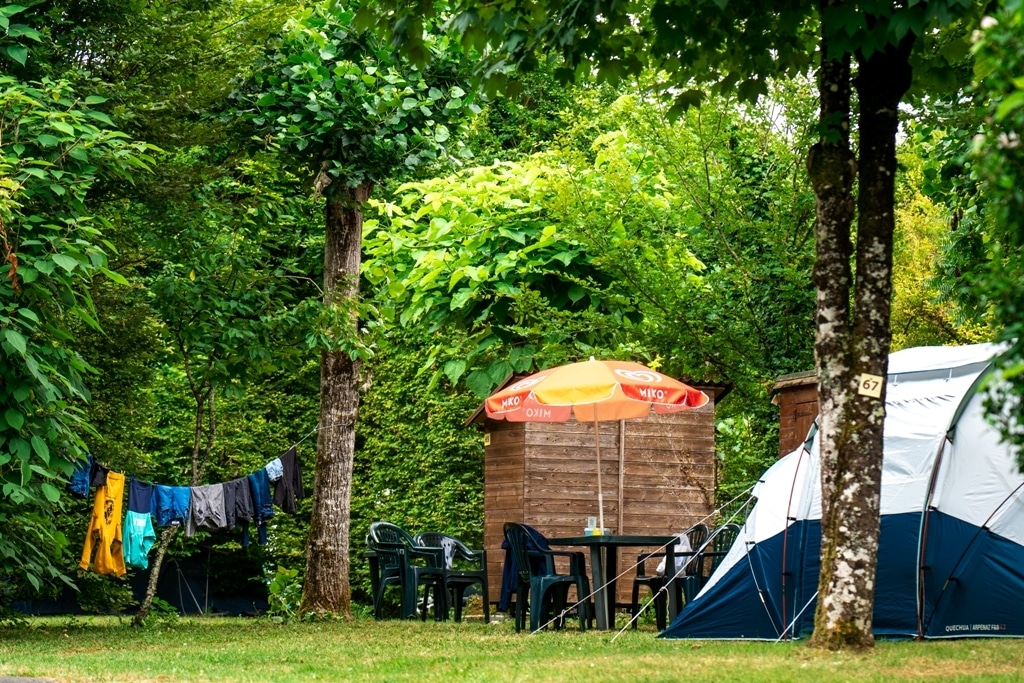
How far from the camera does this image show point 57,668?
23.7 ft

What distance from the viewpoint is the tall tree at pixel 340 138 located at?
11.7m

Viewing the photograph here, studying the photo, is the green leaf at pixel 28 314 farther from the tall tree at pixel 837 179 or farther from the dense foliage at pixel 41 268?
the tall tree at pixel 837 179

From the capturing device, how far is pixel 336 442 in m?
12.4

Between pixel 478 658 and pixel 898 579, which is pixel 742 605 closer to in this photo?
pixel 898 579

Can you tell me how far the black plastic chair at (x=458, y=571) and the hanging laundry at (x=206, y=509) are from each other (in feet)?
7.03

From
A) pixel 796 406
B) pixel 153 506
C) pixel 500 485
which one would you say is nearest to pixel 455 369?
pixel 500 485

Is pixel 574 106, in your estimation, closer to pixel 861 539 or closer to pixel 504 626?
pixel 504 626

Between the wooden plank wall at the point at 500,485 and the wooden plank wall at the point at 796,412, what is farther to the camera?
the wooden plank wall at the point at 500,485

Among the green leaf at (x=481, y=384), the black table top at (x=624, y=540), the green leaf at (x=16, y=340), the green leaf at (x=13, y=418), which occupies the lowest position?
the black table top at (x=624, y=540)

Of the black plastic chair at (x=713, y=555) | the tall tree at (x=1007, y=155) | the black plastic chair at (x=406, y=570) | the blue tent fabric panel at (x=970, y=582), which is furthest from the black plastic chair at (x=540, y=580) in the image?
the tall tree at (x=1007, y=155)

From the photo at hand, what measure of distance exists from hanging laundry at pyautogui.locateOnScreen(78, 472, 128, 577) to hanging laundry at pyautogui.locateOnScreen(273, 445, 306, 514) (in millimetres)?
1622

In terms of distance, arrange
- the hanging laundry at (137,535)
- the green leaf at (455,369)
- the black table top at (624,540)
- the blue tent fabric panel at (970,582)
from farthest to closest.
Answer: the green leaf at (455,369)
the hanging laundry at (137,535)
the black table top at (624,540)
the blue tent fabric panel at (970,582)

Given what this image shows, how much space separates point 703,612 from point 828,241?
9.81 feet

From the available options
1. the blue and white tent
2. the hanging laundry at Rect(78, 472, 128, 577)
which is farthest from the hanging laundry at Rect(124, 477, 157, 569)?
the blue and white tent
